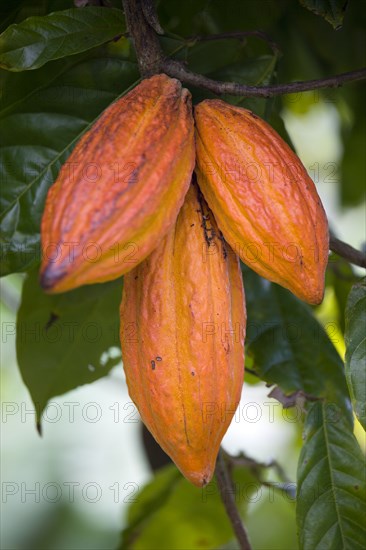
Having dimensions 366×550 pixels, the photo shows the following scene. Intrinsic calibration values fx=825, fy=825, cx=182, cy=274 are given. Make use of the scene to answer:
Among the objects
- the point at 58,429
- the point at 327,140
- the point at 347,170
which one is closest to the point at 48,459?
the point at 58,429

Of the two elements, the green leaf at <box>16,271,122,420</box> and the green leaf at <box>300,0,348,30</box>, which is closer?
the green leaf at <box>300,0,348,30</box>

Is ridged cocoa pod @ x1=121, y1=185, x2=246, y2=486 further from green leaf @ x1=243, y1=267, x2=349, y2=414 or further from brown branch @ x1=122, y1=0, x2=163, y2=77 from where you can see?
green leaf @ x1=243, y1=267, x2=349, y2=414

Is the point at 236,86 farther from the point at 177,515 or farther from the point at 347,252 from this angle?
the point at 177,515

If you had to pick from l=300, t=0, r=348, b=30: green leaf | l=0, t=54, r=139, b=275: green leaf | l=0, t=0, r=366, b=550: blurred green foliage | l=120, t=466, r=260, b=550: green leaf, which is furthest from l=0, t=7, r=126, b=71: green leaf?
l=120, t=466, r=260, b=550: green leaf

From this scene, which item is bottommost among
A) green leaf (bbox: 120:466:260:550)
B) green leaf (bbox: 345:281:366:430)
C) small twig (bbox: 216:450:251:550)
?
green leaf (bbox: 120:466:260:550)

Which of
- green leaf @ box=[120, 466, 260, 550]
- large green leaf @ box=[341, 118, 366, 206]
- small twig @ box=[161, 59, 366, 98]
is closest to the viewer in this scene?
small twig @ box=[161, 59, 366, 98]

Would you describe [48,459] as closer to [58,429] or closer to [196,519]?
[58,429]

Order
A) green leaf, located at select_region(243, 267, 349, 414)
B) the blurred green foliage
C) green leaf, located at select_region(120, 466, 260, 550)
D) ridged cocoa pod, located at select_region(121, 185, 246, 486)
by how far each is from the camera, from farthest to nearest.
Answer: green leaf, located at select_region(120, 466, 260, 550), green leaf, located at select_region(243, 267, 349, 414), the blurred green foliage, ridged cocoa pod, located at select_region(121, 185, 246, 486)
